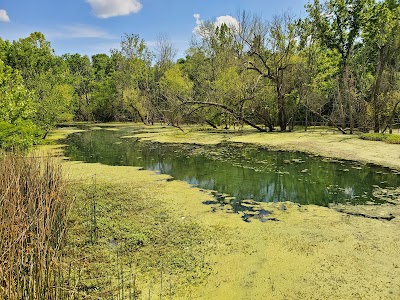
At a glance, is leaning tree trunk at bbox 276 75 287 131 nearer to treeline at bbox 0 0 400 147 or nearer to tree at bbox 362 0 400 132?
treeline at bbox 0 0 400 147

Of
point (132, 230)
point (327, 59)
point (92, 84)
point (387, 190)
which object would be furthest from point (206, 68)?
point (132, 230)

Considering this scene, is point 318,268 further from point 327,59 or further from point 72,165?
point 327,59

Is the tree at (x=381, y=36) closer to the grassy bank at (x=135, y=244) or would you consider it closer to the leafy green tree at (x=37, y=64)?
the grassy bank at (x=135, y=244)

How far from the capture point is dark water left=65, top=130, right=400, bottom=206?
6.76 m

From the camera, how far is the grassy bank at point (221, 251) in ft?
10.5

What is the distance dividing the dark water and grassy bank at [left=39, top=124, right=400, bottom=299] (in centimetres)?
91

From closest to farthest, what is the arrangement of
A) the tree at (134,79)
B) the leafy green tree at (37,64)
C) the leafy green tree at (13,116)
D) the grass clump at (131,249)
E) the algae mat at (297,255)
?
the algae mat at (297,255)
the grass clump at (131,249)
the leafy green tree at (13,116)
the leafy green tree at (37,64)
the tree at (134,79)

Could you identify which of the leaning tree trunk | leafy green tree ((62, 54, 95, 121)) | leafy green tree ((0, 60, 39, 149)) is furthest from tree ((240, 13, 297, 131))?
leafy green tree ((62, 54, 95, 121))

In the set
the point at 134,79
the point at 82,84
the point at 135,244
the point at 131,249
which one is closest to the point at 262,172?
the point at 135,244

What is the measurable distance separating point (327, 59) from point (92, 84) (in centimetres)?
2814

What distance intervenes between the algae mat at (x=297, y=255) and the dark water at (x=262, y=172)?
1.19 metres

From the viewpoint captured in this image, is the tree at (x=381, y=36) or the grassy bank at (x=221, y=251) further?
the tree at (x=381, y=36)

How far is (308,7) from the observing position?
57.3ft

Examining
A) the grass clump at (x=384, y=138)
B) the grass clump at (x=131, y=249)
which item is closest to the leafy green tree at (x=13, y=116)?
the grass clump at (x=131, y=249)
